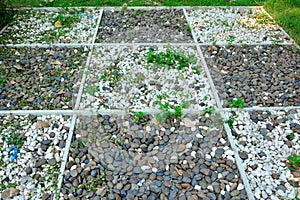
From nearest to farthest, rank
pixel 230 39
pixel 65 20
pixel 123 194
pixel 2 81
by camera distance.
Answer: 1. pixel 123 194
2. pixel 2 81
3. pixel 230 39
4. pixel 65 20

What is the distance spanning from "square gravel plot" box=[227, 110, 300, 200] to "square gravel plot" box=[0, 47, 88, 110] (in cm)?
165

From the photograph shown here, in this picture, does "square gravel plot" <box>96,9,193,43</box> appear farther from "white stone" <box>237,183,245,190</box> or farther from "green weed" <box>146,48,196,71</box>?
"white stone" <box>237,183,245,190</box>

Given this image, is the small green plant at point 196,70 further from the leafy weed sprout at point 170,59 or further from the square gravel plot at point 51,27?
the square gravel plot at point 51,27

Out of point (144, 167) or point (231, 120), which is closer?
point (144, 167)

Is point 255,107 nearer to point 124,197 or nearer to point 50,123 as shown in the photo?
point 124,197

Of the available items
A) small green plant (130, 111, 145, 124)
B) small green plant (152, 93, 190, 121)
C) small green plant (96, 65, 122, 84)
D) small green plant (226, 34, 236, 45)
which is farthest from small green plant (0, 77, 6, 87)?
small green plant (226, 34, 236, 45)

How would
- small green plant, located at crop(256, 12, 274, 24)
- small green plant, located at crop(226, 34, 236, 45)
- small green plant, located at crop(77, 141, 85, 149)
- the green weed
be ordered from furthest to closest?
Result: small green plant, located at crop(256, 12, 274, 24), small green plant, located at crop(226, 34, 236, 45), the green weed, small green plant, located at crop(77, 141, 85, 149)

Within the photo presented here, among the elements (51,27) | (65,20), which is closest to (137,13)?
(65,20)

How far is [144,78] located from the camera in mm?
3479

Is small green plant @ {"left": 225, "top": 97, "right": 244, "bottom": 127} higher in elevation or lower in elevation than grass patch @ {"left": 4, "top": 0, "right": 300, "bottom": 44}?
higher

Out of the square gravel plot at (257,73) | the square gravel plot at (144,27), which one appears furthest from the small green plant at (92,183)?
the square gravel plot at (144,27)

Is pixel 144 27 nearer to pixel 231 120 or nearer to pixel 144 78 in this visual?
pixel 144 78

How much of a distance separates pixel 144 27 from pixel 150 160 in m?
2.45

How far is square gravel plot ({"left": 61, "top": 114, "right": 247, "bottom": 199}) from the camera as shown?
7.71ft
